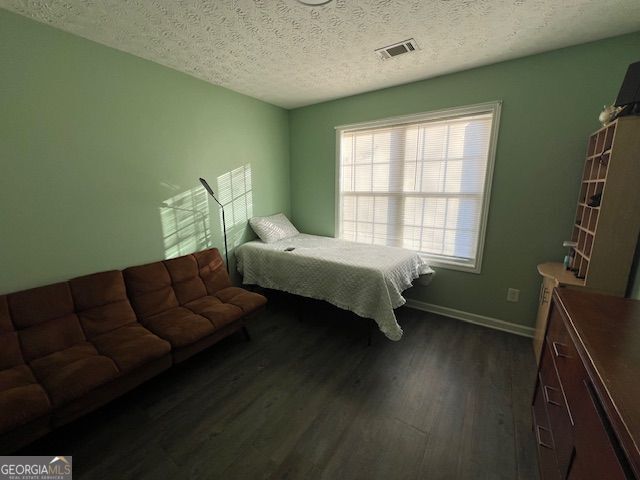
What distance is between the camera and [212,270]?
2.63 m

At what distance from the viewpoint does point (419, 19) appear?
171 cm

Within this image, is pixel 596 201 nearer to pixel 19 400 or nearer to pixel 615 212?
pixel 615 212

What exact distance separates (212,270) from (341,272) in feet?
4.22

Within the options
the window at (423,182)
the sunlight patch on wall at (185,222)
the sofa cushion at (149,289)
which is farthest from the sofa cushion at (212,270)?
the window at (423,182)

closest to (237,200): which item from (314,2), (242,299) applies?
(242,299)

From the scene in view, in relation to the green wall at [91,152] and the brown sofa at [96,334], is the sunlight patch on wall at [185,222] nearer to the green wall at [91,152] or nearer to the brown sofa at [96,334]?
the green wall at [91,152]

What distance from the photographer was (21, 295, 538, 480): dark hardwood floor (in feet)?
4.42

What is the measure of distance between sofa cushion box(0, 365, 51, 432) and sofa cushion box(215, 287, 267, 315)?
1.20m

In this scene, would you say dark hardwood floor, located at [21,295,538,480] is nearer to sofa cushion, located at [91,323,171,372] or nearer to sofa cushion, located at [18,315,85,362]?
sofa cushion, located at [91,323,171,372]

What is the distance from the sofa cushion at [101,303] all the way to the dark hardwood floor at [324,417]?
1.68 ft

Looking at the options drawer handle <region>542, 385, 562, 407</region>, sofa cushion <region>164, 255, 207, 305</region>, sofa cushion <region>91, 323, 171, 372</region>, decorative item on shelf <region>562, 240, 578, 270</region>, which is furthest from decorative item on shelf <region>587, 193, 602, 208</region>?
sofa cushion <region>164, 255, 207, 305</region>

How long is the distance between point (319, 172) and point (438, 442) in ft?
9.86

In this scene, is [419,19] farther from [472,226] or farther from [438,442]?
Answer: [438,442]

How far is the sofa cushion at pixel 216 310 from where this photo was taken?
6.78 ft
